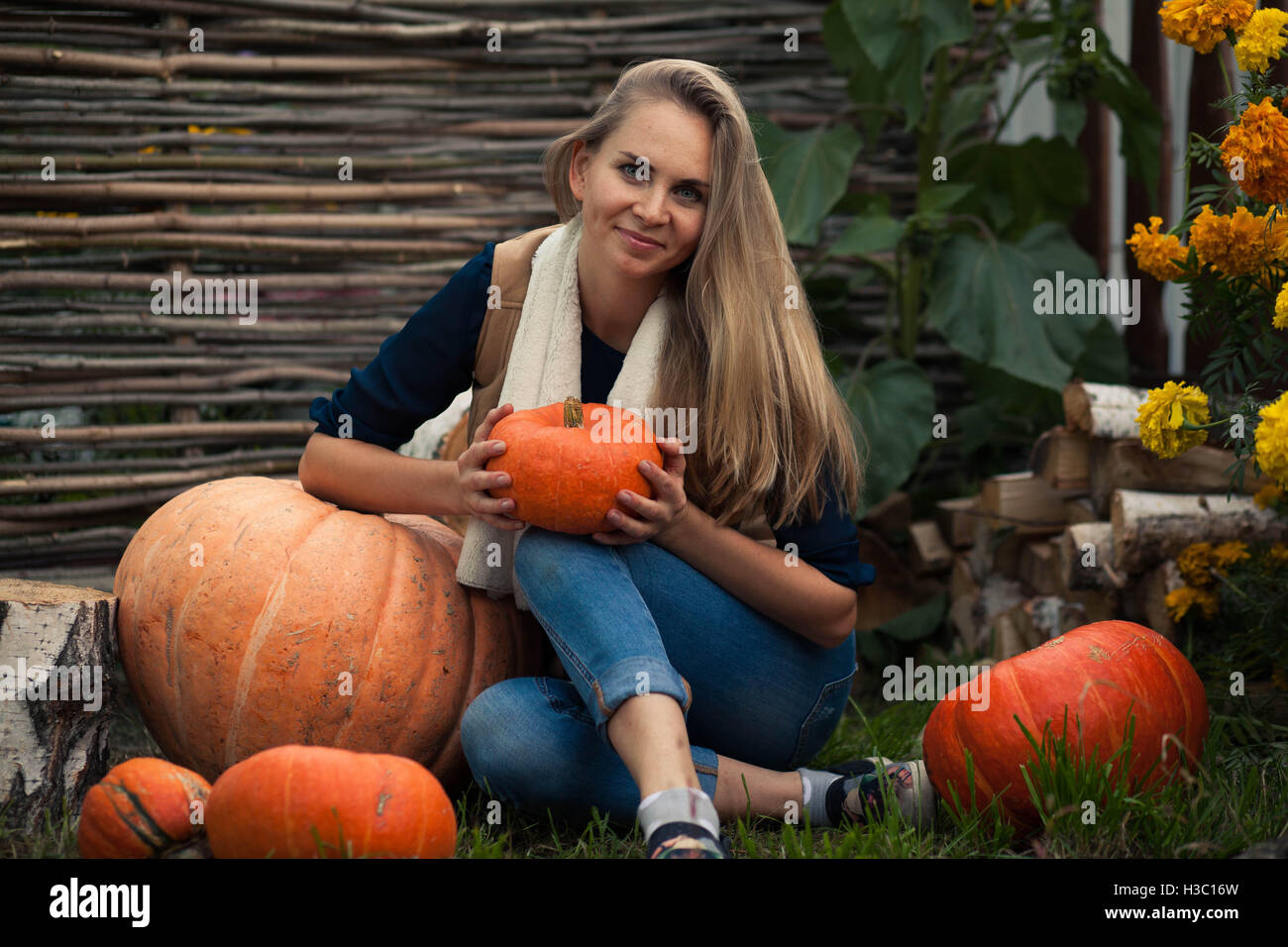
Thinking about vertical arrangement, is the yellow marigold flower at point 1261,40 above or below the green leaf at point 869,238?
above

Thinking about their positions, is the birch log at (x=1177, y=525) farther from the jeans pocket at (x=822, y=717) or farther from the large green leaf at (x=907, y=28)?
the large green leaf at (x=907, y=28)

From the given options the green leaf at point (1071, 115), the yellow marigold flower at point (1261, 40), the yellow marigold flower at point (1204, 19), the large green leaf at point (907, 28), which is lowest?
the yellow marigold flower at point (1261, 40)

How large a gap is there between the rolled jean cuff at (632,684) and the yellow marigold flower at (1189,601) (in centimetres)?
119

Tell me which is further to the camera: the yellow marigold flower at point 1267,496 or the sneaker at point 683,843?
the yellow marigold flower at point 1267,496

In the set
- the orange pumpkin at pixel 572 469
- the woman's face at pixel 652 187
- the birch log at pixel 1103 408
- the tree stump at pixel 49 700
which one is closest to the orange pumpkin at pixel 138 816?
the tree stump at pixel 49 700

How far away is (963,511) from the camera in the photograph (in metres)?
2.79

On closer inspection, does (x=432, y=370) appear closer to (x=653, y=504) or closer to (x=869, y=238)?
(x=653, y=504)

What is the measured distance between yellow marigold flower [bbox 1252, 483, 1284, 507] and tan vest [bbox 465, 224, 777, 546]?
1019 mm

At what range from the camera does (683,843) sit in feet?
4.07

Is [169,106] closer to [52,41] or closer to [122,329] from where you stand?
[52,41]

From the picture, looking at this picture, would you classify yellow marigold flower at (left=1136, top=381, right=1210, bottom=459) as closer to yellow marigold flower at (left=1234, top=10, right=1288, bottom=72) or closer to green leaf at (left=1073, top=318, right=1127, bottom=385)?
yellow marigold flower at (left=1234, top=10, right=1288, bottom=72)

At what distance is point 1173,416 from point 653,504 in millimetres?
823

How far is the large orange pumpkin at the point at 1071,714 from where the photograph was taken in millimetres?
1563

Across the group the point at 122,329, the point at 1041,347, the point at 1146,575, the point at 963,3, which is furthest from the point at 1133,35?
the point at 122,329
